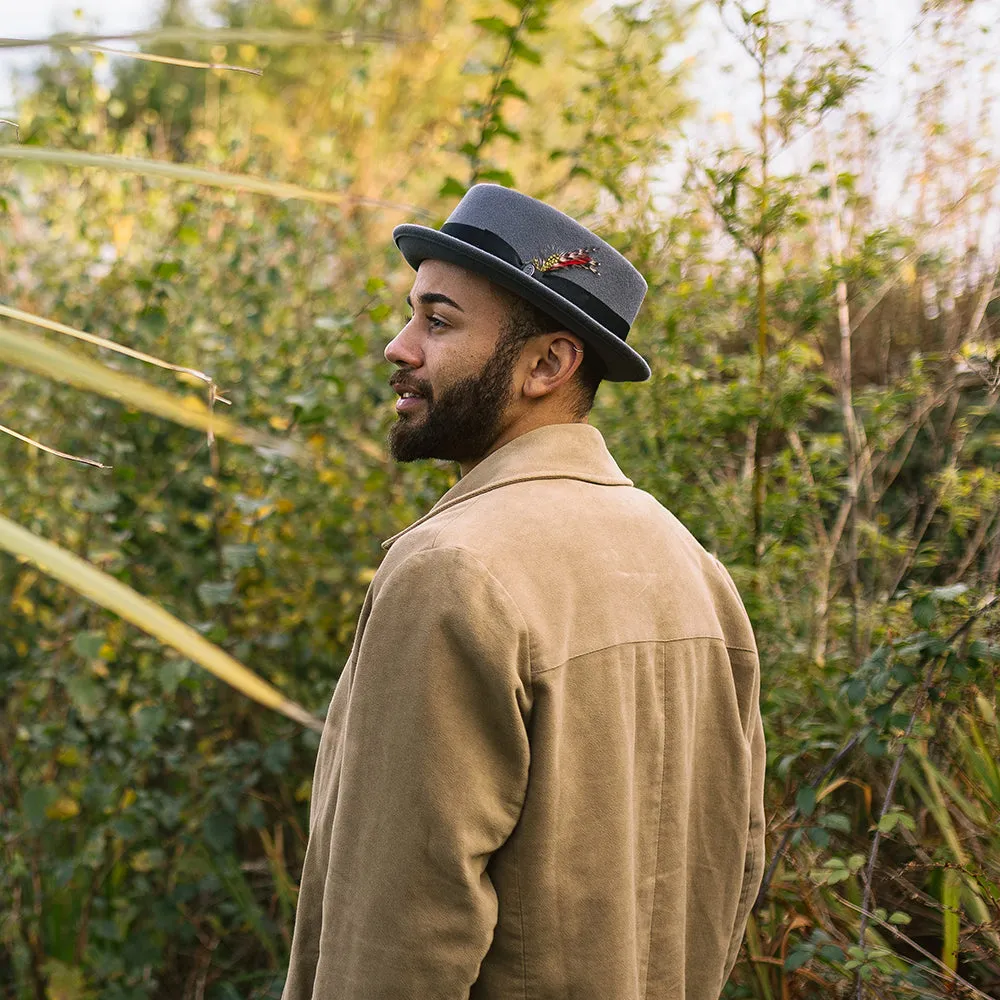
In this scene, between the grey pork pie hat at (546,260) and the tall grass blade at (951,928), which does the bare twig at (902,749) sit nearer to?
the tall grass blade at (951,928)

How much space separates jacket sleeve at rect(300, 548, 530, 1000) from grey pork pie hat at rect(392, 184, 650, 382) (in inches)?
20.0

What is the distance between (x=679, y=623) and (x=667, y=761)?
20 cm

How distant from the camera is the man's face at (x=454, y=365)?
1.71m

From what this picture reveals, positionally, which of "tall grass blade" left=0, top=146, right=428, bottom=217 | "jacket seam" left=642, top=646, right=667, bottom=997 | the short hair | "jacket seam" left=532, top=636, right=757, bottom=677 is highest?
"tall grass blade" left=0, top=146, right=428, bottom=217

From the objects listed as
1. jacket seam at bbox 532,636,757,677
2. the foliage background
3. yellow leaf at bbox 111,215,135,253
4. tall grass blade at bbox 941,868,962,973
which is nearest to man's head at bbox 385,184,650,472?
jacket seam at bbox 532,636,757,677

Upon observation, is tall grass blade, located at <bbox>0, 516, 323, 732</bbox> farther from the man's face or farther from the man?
the man's face

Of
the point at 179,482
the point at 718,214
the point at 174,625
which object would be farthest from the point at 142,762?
the point at 174,625

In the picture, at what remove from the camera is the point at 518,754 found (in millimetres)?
1374

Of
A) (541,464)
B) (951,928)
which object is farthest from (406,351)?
(951,928)

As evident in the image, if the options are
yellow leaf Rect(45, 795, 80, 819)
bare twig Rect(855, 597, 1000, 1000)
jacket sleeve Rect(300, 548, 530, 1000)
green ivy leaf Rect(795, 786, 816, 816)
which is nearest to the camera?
jacket sleeve Rect(300, 548, 530, 1000)

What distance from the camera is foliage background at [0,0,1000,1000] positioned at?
251 cm

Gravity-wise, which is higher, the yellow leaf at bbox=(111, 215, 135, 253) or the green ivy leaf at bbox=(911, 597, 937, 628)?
the yellow leaf at bbox=(111, 215, 135, 253)

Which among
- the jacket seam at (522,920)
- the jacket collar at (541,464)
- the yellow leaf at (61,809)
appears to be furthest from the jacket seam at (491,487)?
the yellow leaf at (61,809)

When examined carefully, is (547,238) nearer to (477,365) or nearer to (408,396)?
(477,365)
